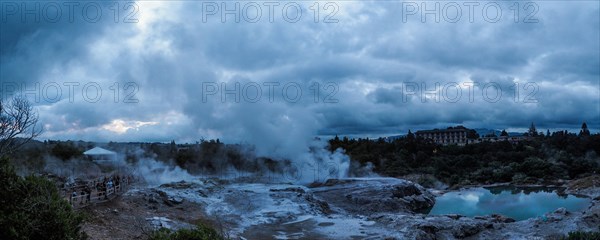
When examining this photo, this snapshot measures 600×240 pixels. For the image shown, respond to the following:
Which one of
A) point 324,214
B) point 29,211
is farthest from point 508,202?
point 29,211

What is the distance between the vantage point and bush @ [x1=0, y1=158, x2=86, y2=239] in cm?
897

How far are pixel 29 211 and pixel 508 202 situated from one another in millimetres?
34069

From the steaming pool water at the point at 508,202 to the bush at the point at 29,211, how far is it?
1010 inches

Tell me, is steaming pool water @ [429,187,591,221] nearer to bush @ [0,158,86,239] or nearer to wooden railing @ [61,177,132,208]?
wooden railing @ [61,177,132,208]

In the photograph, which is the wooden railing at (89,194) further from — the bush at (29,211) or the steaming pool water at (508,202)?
the steaming pool water at (508,202)

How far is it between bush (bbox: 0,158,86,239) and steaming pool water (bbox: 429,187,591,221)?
25656 millimetres

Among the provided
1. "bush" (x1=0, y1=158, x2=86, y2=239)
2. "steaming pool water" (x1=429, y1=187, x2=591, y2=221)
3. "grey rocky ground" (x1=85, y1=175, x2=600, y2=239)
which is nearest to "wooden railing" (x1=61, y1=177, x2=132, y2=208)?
"grey rocky ground" (x1=85, y1=175, x2=600, y2=239)

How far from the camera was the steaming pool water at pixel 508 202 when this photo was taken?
31.4 meters

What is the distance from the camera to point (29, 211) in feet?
30.6

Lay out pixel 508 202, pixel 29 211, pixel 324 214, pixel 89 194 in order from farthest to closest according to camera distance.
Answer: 1. pixel 508 202
2. pixel 324 214
3. pixel 89 194
4. pixel 29 211

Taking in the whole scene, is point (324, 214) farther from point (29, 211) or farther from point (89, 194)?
point (29, 211)

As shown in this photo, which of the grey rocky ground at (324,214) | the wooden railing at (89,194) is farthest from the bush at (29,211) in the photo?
the wooden railing at (89,194)

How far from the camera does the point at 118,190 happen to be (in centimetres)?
2584

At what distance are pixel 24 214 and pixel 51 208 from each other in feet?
Result: 1.53
